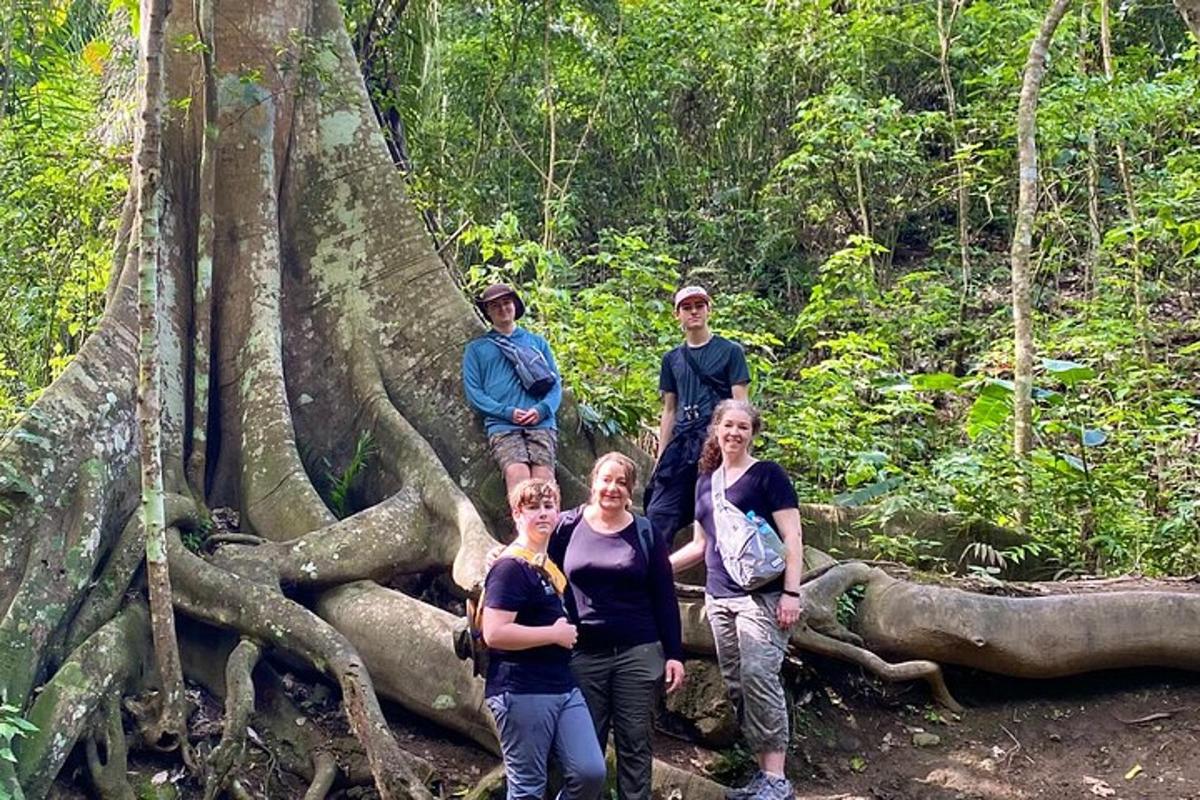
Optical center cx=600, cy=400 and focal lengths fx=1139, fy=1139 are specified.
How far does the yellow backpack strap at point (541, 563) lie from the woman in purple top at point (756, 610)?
0.98 meters

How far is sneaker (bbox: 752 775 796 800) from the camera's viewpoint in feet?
15.3

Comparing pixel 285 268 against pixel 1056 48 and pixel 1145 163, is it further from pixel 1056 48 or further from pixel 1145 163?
pixel 1145 163

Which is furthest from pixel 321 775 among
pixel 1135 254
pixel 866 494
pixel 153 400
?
pixel 1135 254

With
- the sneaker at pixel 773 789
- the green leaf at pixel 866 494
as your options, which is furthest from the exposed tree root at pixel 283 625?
the green leaf at pixel 866 494

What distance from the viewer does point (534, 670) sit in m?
3.99

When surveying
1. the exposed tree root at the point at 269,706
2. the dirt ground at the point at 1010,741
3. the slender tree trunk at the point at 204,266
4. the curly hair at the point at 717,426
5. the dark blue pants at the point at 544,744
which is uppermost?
the slender tree trunk at the point at 204,266

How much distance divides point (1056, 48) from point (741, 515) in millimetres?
10757

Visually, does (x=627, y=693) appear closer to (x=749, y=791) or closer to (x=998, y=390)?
(x=749, y=791)

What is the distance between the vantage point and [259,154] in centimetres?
697

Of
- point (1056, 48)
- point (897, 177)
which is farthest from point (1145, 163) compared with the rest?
point (897, 177)

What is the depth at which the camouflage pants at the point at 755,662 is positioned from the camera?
186 inches

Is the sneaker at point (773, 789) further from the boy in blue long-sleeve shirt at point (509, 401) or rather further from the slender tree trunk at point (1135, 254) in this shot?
the slender tree trunk at point (1135, 254)

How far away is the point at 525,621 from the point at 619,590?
1.51 ft

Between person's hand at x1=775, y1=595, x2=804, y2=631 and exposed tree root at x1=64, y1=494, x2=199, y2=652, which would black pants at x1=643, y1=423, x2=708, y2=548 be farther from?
exposed tree root at x1=64, y1=494, x2=199, y2=652
